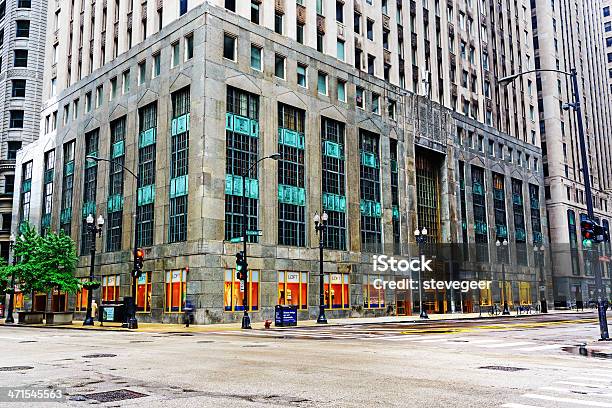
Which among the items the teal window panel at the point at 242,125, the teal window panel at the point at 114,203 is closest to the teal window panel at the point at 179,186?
the teal window panel at the point at 242,125

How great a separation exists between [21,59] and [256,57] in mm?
50369

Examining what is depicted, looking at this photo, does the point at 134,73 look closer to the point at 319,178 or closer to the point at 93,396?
the point at 319,178

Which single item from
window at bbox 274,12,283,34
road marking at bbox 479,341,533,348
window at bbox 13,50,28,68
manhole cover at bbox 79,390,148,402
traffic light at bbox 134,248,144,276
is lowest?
road marking at bbox 479,341,533,348

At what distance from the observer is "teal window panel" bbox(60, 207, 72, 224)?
2326 inches

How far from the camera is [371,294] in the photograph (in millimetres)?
54406

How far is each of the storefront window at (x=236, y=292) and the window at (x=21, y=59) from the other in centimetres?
5730

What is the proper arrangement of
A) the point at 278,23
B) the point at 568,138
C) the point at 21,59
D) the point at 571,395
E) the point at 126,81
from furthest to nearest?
the point at 568,138, the point at 21,59, the point at 126,81, the point at 278,23, the point at 571,395

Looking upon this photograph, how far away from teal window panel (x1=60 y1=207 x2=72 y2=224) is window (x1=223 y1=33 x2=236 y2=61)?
25.0 meters

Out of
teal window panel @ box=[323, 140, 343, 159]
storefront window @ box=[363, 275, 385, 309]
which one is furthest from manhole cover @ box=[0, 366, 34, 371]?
storefront window @ box=[363, 275, 385, 309]

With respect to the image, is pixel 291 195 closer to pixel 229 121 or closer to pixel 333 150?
pixel 333 150

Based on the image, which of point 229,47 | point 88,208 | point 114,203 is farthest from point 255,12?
point 88,208

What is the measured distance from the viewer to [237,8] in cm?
4738

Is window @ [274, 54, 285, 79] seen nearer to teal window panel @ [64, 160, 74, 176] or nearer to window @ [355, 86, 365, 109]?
window @ [355, 86, 365, 109]

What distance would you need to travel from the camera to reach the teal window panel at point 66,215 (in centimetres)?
5907
